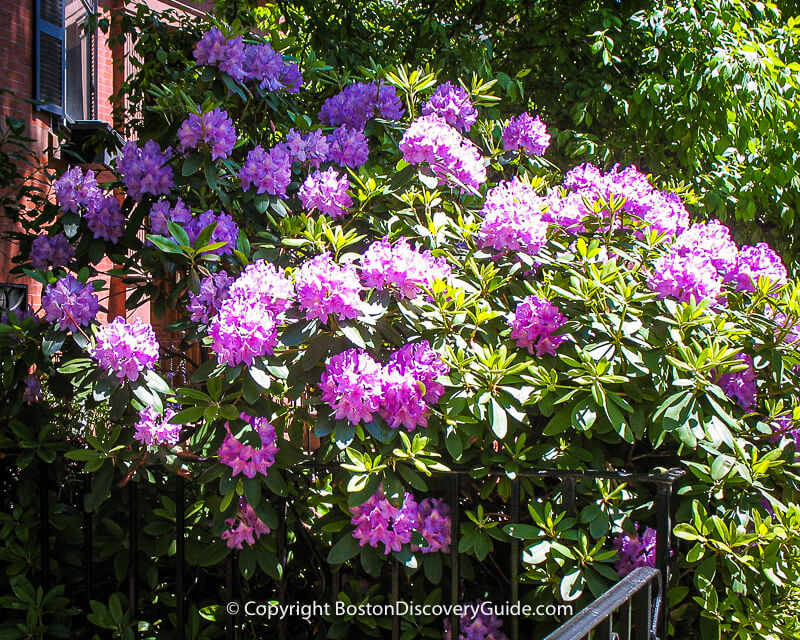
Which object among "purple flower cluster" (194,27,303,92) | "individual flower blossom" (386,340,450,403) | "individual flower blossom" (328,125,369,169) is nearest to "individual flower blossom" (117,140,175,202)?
"purple flower cluster" (194,27,303,92)

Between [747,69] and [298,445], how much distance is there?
3.25 metres

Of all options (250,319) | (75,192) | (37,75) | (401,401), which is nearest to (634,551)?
(401,401)

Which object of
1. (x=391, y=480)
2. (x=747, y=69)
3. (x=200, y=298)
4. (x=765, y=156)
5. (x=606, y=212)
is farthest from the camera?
(x=765, y=156)

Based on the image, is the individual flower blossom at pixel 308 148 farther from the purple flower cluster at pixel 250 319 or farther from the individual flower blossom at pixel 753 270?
the individual flower blossom at pixel 753 270

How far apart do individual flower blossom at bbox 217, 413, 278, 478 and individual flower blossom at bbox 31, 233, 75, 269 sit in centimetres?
115

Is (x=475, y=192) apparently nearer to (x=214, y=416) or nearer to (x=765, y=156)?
(x=214, y=416)

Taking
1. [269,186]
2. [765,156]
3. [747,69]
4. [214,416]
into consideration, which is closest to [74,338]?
[214,416]

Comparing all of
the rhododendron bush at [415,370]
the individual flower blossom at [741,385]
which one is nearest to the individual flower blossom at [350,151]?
the rhododendron bush at [415,370]

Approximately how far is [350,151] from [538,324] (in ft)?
3.58

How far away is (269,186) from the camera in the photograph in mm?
2736

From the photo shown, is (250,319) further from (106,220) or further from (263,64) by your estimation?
(263,64)

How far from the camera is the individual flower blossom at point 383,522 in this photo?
6.86 feet

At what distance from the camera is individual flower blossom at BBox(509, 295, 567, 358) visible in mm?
2299

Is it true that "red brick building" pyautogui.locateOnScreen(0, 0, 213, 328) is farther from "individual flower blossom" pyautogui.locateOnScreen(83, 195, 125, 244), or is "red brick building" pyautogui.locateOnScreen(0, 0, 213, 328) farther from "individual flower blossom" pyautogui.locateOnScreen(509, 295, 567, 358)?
"individual flower blossom" pyautogui.locateOnScreen(509, 295, 567, 358)
